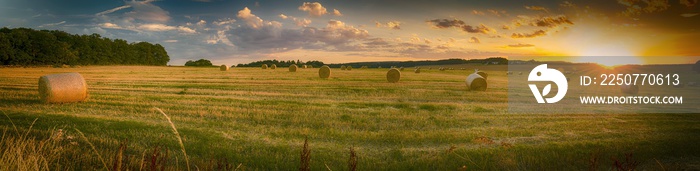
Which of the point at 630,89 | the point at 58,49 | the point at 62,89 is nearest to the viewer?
the point at 62,89

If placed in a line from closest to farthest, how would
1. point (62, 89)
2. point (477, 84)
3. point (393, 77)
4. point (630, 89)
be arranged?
point (62, 89), point (477, 84), point (630, 89), point (393, 77)

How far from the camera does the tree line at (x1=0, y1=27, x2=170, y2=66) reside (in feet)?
170

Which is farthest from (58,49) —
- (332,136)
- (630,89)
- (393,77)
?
(630,89)

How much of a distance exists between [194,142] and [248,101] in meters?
8.28

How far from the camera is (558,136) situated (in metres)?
12.0

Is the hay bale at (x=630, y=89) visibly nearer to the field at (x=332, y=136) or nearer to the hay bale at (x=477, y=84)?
the hay bale at (x=477, y=84)

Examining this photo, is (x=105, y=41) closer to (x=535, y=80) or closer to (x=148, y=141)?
(x=535, y=80)

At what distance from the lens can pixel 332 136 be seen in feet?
36.9

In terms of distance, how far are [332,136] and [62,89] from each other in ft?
40.1

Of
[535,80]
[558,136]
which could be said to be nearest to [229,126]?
[558,136]

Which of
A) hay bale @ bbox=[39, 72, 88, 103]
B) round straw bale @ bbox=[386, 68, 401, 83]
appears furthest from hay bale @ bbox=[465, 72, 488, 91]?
hay bale @ bbox=[39, 72, 88, 103]

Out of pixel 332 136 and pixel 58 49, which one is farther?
pixel 58 49

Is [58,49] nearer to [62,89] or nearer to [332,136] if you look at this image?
[62,89]

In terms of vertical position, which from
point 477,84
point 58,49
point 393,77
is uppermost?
point 58,49
